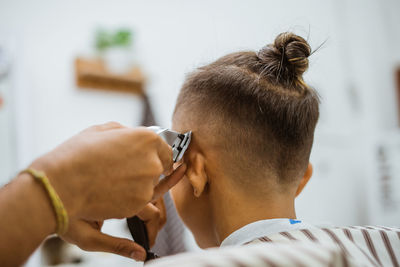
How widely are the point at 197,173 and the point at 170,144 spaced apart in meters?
0.13

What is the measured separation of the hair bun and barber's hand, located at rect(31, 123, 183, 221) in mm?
382

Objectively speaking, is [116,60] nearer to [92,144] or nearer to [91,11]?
[91,11]

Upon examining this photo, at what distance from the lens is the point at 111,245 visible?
866mm

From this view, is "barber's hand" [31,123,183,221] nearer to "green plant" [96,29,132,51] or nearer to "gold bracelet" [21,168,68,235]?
"gold bracelet" [21,168,68,235]

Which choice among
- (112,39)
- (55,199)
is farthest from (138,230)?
(112,39)

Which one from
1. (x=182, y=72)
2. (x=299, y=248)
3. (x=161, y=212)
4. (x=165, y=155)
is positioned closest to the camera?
(x=299, y=248)

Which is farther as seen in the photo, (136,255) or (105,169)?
(136,255)

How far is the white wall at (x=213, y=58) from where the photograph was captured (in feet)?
6.91

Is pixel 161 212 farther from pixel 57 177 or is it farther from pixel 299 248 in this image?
pixel 299 248

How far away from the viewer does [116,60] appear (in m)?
2.34

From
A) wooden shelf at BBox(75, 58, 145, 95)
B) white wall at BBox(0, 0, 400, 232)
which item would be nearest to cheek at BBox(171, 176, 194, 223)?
white wall at BBox(0, 0, 400, 232)

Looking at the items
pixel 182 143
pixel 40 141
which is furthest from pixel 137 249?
pixel 40 141

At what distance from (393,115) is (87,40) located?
3.05m

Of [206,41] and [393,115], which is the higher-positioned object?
[206,41]
